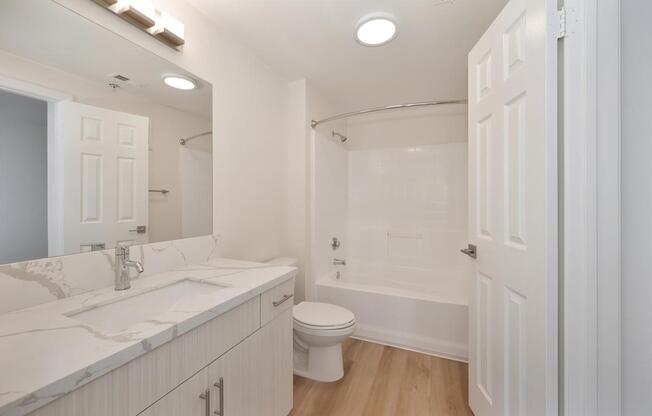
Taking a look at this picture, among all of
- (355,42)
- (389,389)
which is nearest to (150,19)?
(355,42)

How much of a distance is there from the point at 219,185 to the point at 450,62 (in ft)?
6.35

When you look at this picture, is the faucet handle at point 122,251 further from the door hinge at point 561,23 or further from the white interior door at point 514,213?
the door hinge at point 561,23

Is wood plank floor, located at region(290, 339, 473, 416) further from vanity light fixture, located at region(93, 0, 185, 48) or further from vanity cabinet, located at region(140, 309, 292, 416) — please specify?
vanity light fixture, located at region(93, 0, 185, 48)

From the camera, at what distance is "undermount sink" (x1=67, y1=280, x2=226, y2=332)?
0.84m

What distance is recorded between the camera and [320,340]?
1590 millimetres

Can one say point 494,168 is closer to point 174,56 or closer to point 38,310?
point 174,56

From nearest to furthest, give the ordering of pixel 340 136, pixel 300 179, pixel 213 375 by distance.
Result: pixel 213 375, pixel 300 179, pixel 340 136

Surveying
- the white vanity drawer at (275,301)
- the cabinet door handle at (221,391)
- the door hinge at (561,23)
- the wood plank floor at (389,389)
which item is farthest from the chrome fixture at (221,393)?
the door hinge at (561,23)

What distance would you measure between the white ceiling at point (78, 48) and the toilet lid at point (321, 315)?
1.47m

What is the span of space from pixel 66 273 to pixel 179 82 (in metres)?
1.03

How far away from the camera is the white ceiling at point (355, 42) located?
139 cm

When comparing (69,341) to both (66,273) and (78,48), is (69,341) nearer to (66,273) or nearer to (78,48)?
(66,273)

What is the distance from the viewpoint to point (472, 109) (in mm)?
1352

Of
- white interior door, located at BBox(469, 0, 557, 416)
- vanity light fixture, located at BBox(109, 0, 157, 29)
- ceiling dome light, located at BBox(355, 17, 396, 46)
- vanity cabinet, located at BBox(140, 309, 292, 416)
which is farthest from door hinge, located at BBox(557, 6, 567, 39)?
vanity light fixture, located at BBox(109, 0, 157, 29)
